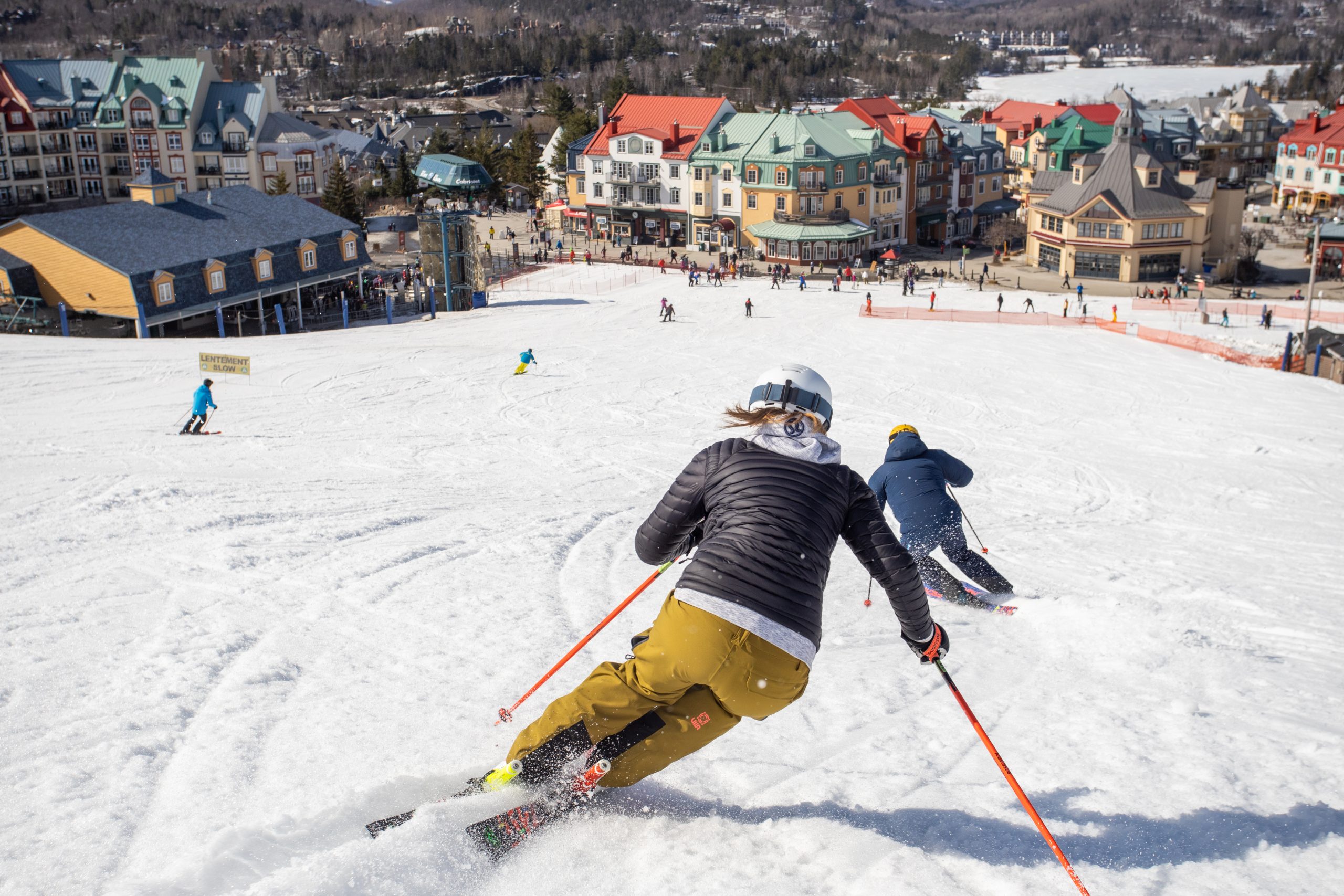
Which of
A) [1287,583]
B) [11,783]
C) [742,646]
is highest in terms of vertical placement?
[742,646]

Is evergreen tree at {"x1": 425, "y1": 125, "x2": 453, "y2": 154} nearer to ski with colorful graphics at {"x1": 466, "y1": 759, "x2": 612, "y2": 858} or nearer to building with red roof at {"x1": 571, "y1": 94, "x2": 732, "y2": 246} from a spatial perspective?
building with red roof at {"x1": 571, "y1": 94, "x2": 732, "y2": 246}

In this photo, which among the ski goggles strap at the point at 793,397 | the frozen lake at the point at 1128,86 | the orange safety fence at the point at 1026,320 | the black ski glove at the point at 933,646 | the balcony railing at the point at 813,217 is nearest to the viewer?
the ski goggles strap at the point at 793,397

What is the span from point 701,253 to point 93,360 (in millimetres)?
36795

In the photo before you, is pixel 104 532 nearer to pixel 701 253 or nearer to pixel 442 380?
pixel 442 380

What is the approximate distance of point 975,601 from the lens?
301 inches

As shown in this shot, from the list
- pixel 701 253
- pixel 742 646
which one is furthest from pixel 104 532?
pixel 701 253

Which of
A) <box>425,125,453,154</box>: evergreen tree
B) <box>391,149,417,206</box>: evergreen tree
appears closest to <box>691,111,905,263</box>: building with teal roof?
<box>391,149,417,206</box>: evergreen tree

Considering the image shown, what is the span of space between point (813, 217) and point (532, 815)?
51971mm

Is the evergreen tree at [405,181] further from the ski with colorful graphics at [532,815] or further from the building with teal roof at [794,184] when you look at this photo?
the ski with colorful graphics at [532,815]

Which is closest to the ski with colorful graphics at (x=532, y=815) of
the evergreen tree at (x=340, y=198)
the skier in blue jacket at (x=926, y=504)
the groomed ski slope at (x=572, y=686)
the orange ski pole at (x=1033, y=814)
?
the groomed ski slope at (x=572, y=686)

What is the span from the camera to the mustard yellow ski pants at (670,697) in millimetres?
3811

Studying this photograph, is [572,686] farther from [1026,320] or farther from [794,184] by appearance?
[794,184]

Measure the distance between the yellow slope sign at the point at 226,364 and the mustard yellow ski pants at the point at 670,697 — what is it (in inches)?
719

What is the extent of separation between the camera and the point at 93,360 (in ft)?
76.3
